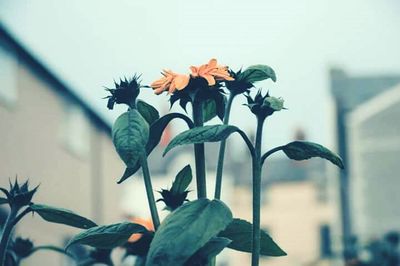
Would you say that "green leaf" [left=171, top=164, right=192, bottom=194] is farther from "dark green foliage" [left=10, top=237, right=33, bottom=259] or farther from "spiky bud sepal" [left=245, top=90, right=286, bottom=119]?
"dark green foliage" [left=10, top=237, right=33, bottom=259]

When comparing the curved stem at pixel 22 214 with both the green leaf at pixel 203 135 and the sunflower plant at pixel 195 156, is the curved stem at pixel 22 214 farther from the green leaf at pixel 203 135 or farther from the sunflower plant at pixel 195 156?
the green leaf at pixel 203 135

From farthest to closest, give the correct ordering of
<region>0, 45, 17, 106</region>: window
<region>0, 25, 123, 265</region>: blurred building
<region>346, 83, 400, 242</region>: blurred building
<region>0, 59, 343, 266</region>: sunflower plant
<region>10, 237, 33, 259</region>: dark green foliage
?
<region>346, 83, 400, 242</region>: blurred building
<region>0, 25, 123, 265</region>: blurred building
<region>0, 45, 17, 106</region>: window
<region>10, 237, 33, 259</region>: dark green foliage
<region>0, 59, 343, 266</region>: sunflower plant

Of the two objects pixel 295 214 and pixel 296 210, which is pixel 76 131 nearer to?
pixel 295 214

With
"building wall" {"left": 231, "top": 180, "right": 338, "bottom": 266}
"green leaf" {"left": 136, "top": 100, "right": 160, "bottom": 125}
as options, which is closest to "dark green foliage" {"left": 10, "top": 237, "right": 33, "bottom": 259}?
"green leaf" {"left": 136, "top": 100, "right": 160, "bottom": 125}

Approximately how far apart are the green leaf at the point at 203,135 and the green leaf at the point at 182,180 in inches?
7.5

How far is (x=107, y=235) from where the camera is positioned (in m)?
1.26

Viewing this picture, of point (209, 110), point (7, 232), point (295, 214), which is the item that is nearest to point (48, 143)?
point (209, 110)

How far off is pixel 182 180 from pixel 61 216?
0.75ft

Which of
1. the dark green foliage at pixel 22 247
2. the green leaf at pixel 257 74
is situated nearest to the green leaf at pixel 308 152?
the green leaf at pixel 257 74

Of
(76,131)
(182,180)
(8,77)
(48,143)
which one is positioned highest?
(8,77)

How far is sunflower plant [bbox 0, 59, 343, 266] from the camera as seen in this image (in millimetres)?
1165

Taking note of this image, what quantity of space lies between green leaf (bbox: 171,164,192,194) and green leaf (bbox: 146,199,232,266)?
0.22 meters

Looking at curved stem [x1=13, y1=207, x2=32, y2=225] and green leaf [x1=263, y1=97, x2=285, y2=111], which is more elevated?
green leaf [x1=263, y1=97, x2=285, y2=111]

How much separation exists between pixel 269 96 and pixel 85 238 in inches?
15.1
